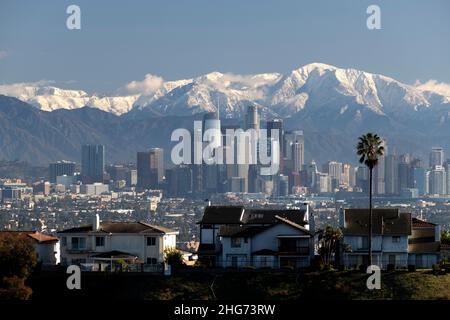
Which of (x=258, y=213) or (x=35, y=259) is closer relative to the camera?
(x=35, y=259)

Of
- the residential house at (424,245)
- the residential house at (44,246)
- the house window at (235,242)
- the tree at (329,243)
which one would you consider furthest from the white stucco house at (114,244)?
the residential house at (424,245)

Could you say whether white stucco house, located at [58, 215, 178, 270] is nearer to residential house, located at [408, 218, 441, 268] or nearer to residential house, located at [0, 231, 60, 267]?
residential house, located at [0, 231, 60, 267]

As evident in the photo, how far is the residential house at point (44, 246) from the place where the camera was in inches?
3270

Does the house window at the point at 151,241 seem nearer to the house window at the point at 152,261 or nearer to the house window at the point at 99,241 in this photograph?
the house window at the point at 152,261

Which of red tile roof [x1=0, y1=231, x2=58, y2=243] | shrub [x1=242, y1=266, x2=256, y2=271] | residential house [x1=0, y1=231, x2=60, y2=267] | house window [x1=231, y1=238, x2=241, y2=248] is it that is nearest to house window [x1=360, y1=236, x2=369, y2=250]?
house window [x1=231, y1=238, x2=241, y2=248]

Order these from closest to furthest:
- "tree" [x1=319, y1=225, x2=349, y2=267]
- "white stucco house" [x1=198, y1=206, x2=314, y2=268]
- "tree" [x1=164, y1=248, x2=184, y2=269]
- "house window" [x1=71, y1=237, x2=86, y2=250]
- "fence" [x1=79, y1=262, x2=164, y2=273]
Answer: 1. "fence" [x1=79, y1=262, x2=164, y2=273]
2. "tree" [x1=164, y1=248, x2=184, y2=269]
3. "tree" [x1=319, y1=225, x2=349, y2=267]
4. "white stucco house" [x1=198, y1=206, x2=314, y2=268]
5. "house window" [x1=71, y1=237, x2=86, y2=250]

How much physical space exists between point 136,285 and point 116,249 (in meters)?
12.5

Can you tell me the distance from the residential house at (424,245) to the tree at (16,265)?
23452 millimetres

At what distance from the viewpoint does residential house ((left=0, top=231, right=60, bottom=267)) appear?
83062mm

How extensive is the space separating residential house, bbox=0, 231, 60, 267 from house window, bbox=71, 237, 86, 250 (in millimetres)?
1114

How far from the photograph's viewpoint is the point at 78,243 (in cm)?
8612
